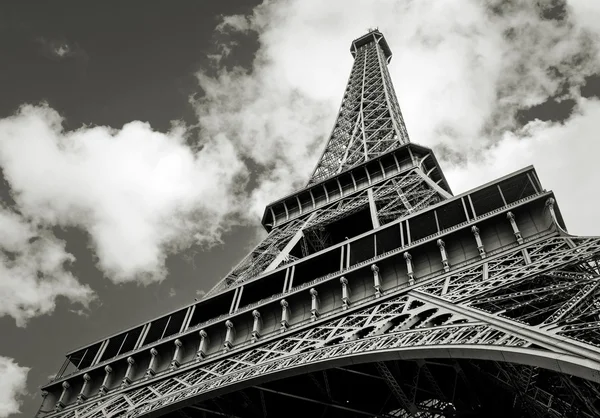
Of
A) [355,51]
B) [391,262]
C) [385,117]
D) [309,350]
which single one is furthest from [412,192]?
[355,51]

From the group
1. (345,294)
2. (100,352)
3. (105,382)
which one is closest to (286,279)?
(345,294)

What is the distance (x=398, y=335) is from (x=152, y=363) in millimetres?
11610

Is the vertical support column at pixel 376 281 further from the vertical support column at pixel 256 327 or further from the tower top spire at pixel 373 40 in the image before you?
the tower top spire at pixel 373 40

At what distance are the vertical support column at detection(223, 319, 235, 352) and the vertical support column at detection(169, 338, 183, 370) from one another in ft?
6.51

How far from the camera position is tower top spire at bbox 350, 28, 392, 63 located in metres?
78.8

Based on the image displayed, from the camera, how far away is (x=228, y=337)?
68.6ft

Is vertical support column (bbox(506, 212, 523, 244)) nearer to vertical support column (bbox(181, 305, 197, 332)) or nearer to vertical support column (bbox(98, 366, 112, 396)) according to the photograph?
vertical support column (bbox(181, 305, 197, 332))

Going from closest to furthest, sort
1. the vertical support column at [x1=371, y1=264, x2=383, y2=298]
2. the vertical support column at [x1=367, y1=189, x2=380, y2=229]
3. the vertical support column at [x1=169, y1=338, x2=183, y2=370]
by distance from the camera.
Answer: the vertical support column at [x1=371, y1=264, x2=383, y2=298] < the vertical support column at [x1=169, y1=338, x2=183, y2=370] < the vertical support column at [x1=367, y1=189, x2=380, y2=229]

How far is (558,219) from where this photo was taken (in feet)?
57.9

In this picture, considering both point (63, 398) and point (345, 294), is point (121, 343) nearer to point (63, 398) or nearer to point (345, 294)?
point (63, 398)

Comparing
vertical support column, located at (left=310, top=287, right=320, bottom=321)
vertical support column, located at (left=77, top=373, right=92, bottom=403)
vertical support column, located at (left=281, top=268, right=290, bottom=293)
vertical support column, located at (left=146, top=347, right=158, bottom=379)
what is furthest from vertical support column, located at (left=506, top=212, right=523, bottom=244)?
vertical support column, located at (left=77, top=373, right=92, bottom=403)

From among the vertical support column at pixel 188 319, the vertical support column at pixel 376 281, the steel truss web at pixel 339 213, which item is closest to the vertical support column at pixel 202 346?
the vertical support column at pixel 188 319

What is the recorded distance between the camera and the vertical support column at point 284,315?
19586 mm

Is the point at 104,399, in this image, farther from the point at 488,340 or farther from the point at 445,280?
the point at 488,340
